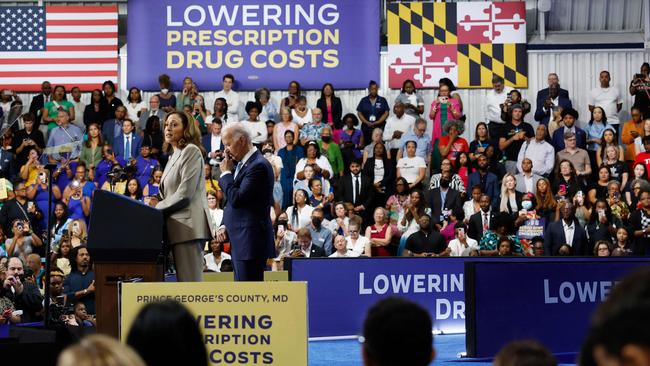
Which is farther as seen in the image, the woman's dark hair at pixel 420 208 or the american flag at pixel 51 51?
the american flag at pixel 51 51

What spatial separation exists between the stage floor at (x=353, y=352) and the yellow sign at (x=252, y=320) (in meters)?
2.13

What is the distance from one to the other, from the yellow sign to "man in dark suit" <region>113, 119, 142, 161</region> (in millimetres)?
12127

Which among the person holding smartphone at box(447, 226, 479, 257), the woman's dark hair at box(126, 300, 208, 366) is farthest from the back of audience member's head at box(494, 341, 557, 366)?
the person holding smartphone at box(447, 226, 479, 257)

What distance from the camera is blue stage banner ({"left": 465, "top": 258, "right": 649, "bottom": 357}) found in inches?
387

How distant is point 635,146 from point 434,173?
11.5 ft

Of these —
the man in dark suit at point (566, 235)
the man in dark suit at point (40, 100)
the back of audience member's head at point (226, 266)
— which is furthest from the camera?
the man in dark suit at point (40, 100)

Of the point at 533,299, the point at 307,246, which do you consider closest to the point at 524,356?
the point at 533,299

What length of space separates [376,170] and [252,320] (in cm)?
1117

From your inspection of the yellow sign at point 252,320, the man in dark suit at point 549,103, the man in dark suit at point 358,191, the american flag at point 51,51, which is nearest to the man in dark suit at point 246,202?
the yellow sign at point 252,320

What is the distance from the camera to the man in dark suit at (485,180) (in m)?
17.5

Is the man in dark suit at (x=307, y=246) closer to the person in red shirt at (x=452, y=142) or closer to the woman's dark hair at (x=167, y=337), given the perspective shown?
the person in red shirt at (x=452, y=142)

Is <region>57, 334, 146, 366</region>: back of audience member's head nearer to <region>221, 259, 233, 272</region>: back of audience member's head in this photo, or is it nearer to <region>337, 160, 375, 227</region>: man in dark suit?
<region>221, 259, 233, 272</region>: back of audience member's head

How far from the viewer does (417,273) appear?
40.5 feet

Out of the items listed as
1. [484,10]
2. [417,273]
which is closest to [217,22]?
[484,10]
